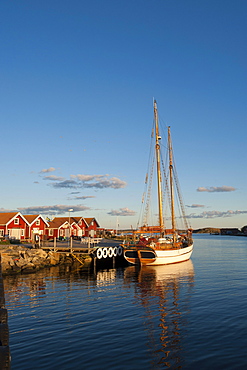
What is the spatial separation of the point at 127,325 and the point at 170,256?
99.9 feet

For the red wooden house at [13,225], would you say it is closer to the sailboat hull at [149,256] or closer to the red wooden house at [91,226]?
the red wooden house at [91,226]

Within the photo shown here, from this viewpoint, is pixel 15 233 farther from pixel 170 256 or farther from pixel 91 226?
pixel 170 256

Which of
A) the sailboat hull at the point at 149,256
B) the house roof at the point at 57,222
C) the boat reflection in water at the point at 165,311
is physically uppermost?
the house roof at the point at 57,222

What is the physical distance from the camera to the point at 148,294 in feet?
79.9

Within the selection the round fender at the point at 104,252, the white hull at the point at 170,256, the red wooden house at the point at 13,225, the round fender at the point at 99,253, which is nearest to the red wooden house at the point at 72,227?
the red wooden house at the point at 13,225

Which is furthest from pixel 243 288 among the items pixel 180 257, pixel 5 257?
pixel 5 257

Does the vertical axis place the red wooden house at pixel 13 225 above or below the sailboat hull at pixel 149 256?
above

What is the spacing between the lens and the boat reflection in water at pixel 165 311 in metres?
12.6

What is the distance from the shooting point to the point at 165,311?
19.2 m

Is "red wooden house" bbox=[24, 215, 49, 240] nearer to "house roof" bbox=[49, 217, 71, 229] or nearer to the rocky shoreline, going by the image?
"house roof" bbox=[49, 217, 71, 229]

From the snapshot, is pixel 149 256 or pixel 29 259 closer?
pixel 29 259

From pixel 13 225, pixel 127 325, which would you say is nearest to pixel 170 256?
pixel 127 325

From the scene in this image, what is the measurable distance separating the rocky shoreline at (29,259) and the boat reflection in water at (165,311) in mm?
11878

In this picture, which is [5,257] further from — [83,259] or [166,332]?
[166,332]
